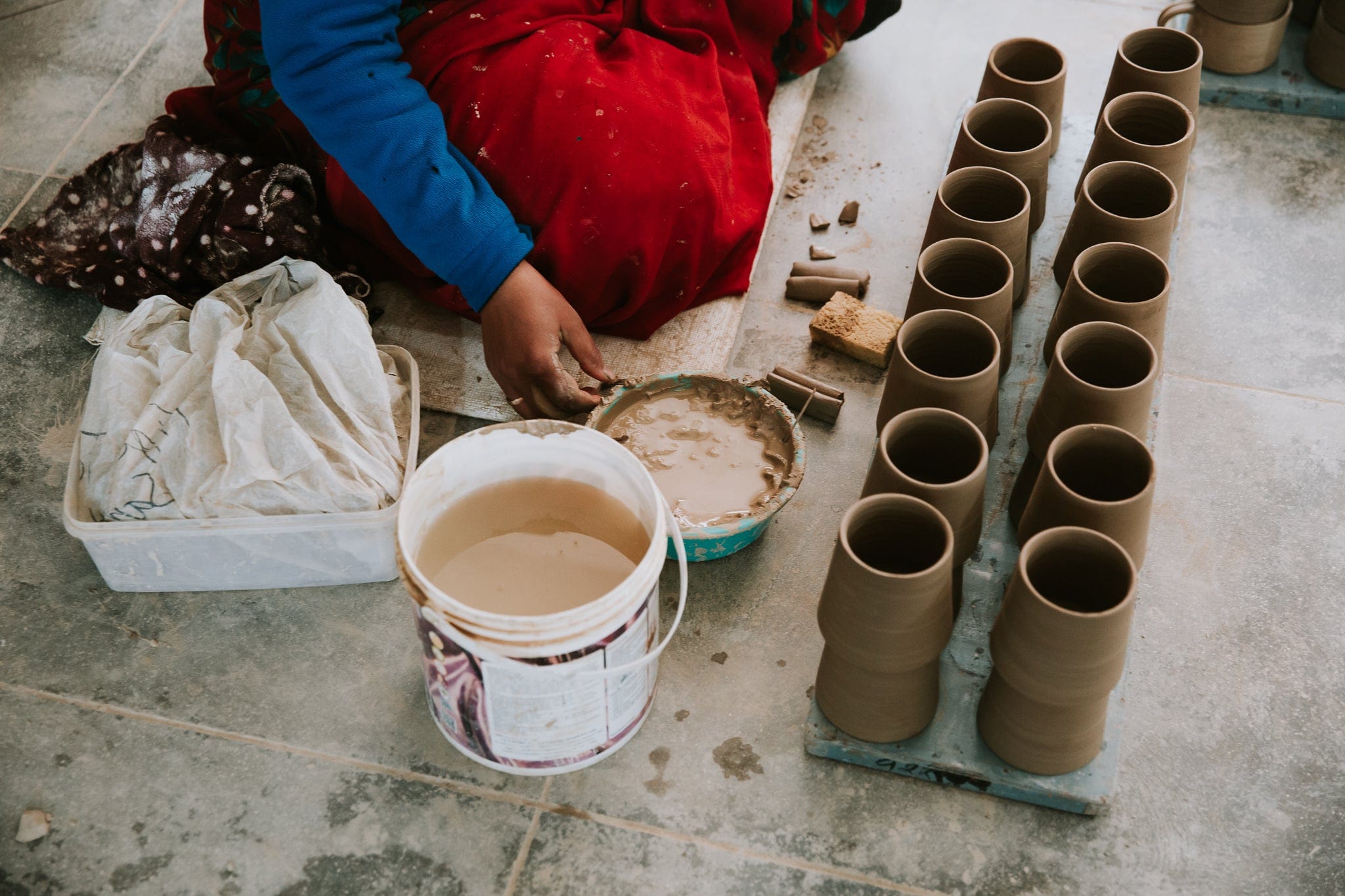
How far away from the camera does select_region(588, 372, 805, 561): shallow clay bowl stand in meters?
1.38

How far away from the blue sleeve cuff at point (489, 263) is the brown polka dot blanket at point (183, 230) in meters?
0.32

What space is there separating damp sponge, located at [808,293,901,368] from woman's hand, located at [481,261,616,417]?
38 cm

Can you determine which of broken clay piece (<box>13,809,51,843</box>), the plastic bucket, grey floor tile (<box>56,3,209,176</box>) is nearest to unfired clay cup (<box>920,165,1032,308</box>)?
the plastic bucket

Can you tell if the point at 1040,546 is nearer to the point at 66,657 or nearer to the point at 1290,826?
the point at 1290,826

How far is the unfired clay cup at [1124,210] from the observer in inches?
55.7

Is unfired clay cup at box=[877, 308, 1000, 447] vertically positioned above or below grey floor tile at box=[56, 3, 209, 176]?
above

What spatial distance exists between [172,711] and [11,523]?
0.42 metres

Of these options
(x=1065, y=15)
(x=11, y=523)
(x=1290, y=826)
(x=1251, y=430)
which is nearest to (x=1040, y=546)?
(x=1290, y=826)

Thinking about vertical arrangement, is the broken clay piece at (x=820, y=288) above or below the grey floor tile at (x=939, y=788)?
above

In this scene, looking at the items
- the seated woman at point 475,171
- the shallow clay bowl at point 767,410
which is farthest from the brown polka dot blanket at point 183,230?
the shallow clay bowl at point 767,410

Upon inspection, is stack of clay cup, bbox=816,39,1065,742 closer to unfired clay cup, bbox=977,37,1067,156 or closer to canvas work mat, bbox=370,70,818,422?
unfired clay cup, bbox=977,37,1067,156

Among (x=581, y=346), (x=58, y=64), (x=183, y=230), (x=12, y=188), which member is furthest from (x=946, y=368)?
(x=58, y=64)

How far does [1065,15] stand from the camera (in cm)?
234

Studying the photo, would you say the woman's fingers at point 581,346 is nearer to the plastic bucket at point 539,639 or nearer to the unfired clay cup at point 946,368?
the plastic bucket at point 539,639
